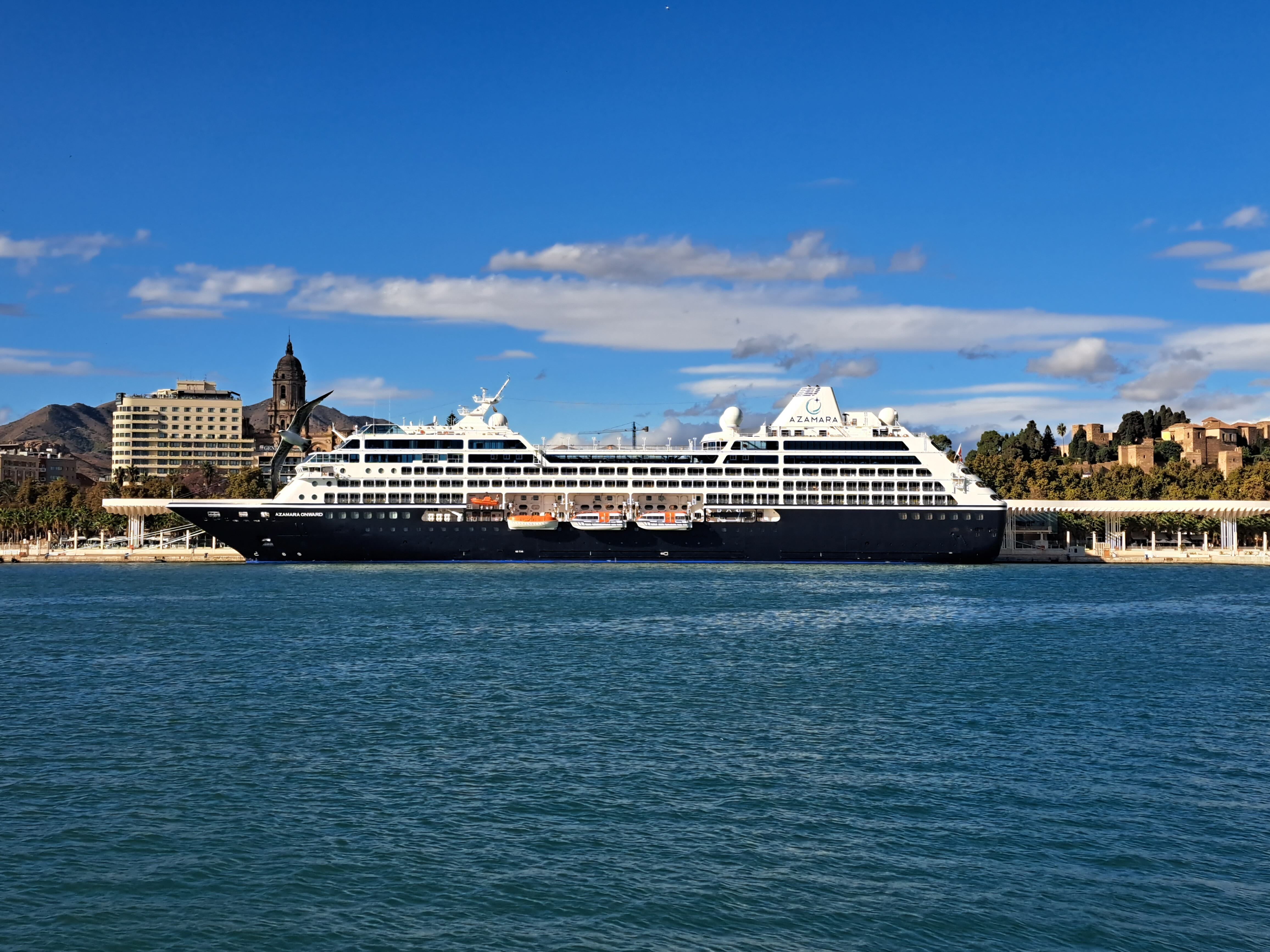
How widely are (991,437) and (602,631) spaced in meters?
129

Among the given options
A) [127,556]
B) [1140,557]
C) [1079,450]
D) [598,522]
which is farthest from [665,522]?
[1079,450]

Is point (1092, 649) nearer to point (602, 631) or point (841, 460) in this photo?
point (602, 631)

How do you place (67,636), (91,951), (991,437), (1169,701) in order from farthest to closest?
(991,437)
(67,636)
(1169,701)
(91,951)

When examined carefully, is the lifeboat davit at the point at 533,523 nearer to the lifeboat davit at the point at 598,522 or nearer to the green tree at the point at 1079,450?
the lifeboat davit at the point at 598,522

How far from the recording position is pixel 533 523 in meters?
73.6

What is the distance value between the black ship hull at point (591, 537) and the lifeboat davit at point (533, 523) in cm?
42

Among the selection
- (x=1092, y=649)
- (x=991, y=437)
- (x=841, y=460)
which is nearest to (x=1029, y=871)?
(x=1092, y=649)

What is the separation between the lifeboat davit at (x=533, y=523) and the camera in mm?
73625

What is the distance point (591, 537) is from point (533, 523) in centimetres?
385

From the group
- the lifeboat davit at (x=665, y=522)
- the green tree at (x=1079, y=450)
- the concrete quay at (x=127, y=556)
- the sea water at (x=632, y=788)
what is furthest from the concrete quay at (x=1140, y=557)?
the green tree at (x=1079, y=450)

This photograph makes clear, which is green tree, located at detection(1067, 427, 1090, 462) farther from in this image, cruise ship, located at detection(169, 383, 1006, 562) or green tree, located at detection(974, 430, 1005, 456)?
cruise ship, located at detection(169, 383, 1006, 562)

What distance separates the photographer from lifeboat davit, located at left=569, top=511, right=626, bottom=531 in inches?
2916

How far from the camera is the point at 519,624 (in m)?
44.2

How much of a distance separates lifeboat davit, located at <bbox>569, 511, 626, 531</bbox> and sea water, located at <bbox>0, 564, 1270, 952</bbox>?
30.4 metres
